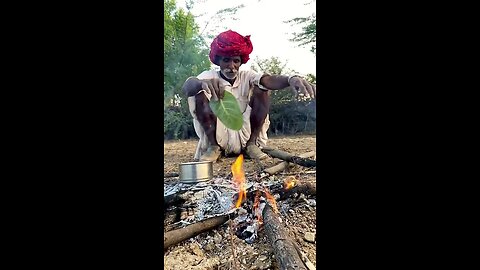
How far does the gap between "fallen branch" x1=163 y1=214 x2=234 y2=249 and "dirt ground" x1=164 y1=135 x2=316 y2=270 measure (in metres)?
0.02

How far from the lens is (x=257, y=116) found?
5.98ft

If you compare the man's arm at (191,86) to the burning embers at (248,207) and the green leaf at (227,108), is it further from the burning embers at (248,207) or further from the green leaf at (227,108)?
the burning embers at (248,207)

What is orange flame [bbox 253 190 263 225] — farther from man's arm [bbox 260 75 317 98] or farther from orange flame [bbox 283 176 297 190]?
man's arm [bbox 260 75 317 98]

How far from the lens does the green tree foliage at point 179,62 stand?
1.77 meters

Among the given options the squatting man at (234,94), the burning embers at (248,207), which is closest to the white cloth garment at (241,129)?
the squatting man at (234,94)

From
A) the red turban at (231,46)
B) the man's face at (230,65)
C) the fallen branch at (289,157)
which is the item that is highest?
the red turban at (231,46)

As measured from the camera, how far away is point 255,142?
1.82 m

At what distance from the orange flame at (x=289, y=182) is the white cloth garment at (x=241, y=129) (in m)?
0.19

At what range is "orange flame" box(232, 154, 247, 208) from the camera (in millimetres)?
1775

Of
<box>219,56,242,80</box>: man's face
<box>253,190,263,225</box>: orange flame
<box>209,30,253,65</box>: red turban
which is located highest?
<box>209,30,253,65</box>: red turban

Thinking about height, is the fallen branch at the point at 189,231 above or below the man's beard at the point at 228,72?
below

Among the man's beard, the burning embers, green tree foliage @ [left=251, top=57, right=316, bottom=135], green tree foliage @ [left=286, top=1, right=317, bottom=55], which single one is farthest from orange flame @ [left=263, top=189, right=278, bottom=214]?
green tree foliage @ [left=286, top=1, right=317, bottom=55]

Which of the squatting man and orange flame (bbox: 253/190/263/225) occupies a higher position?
the squatting man
